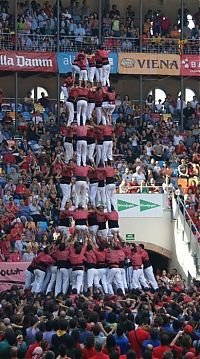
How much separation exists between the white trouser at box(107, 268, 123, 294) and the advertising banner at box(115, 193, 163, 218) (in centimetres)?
812

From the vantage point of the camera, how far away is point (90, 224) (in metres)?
33.2

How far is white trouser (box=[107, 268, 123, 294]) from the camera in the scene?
32.1m

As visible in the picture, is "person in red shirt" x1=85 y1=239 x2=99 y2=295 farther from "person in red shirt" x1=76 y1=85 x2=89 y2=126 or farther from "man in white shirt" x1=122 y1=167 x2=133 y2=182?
"man in white shirt" x1=122 y1=167 x2=133 y2=182

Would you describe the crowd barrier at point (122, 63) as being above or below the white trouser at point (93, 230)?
above

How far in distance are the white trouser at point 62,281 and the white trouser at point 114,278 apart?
1.13 metres

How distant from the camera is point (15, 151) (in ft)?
141

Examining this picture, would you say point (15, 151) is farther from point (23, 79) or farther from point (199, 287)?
point (199, 287)

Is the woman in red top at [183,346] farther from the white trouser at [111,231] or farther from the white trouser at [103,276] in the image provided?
the white trouser at [111,231]

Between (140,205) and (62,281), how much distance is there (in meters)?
9.17

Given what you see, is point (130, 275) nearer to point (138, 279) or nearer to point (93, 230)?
point (138, 279)

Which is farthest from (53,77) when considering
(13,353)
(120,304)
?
(13,353)

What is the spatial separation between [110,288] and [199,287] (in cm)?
248

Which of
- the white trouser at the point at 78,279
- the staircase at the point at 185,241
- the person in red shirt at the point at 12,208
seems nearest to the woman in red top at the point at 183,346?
the white trouser at the point at 78,279

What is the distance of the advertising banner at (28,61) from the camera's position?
4656 centimetres
